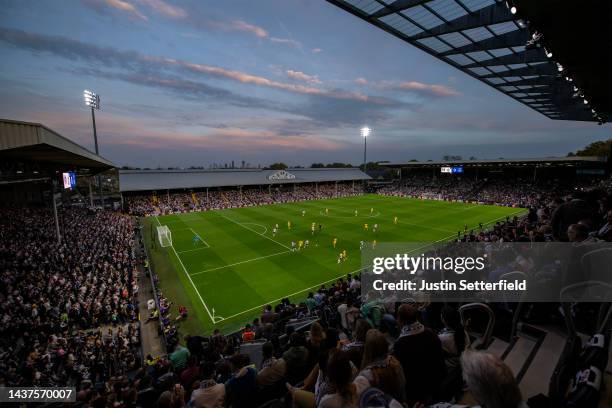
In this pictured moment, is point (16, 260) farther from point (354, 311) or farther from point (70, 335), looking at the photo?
point (354, 311)

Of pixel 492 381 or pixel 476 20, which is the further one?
pixel 476 20

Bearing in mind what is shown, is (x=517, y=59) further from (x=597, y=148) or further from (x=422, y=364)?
(x=597, y=148)

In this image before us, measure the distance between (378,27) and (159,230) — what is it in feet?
103

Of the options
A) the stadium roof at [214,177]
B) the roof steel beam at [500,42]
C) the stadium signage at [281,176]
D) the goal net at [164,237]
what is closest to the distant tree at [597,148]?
the stadium roof at [214,177]

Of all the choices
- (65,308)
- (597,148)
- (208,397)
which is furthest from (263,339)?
(597,148)

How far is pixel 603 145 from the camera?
68562 millimetres

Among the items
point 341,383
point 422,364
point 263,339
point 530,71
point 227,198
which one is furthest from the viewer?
point 227,198

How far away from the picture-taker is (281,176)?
2608 inches

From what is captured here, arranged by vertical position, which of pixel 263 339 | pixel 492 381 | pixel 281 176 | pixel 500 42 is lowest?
pixel 263 339

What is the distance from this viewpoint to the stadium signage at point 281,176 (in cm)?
6516

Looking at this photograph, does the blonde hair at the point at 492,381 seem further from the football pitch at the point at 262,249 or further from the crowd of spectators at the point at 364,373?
the football pitch at the point at 262,249

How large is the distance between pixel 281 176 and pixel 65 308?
53.3 meters

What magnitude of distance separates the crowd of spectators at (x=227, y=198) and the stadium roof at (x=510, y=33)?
45.6m

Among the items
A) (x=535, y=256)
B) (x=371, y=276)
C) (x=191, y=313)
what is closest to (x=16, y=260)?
(x=191, y=313)
